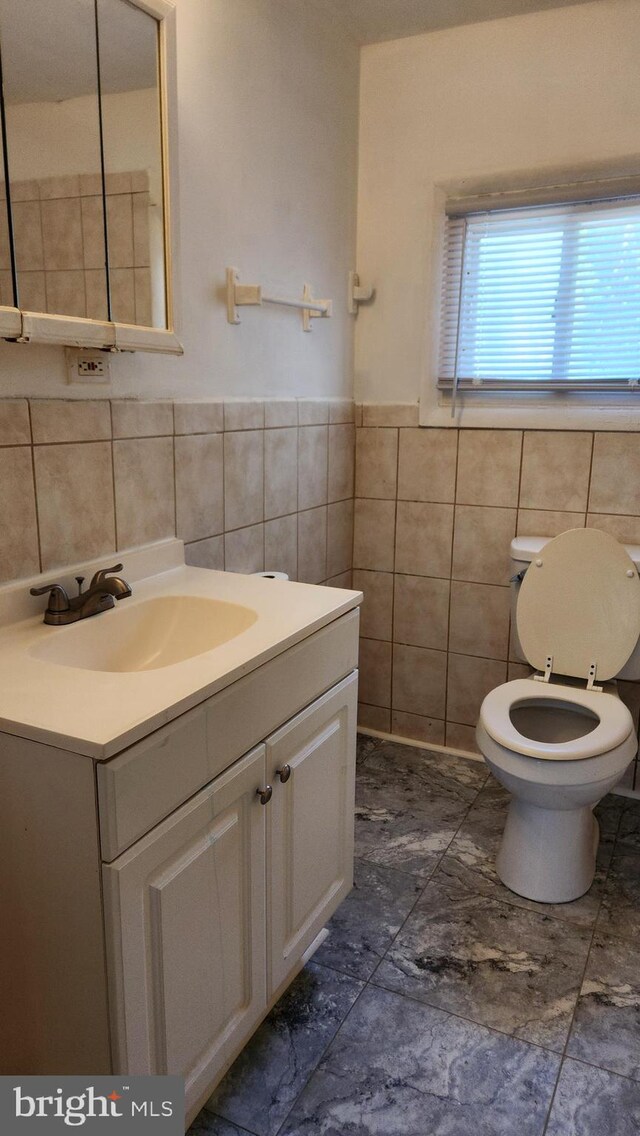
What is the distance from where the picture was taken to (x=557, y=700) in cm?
215

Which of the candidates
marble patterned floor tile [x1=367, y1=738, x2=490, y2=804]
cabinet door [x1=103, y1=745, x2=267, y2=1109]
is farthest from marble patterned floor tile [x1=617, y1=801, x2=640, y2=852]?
cabinet door [x1=103, y1=745, x2=267, y2=1109]

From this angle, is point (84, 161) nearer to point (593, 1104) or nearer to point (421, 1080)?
point (421, 1080)

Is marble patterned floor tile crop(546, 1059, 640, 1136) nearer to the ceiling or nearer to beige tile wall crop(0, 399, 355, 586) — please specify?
beige tile wall crop(0, 399, 355, 586)

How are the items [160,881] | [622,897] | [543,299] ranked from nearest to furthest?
[160,881]
[622,897]
[543,299]

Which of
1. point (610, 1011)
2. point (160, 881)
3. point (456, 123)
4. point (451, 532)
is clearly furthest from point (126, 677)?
point (456, 123)

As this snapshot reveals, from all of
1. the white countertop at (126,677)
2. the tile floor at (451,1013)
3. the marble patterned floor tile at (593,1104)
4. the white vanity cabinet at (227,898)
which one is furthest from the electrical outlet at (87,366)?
the marble patterned floor tile at (593,1104)

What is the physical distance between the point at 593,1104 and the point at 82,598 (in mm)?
1324

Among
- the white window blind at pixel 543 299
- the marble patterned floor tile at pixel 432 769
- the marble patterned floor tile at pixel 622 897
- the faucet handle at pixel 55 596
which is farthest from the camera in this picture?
the marble patterned floor tile at pixel 432 769

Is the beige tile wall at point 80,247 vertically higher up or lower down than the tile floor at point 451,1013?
higher up

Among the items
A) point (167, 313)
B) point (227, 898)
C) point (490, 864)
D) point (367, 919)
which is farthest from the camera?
point (490, 864)

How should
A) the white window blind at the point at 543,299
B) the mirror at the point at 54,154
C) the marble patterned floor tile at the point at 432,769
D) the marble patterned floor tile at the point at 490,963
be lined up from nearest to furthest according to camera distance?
the mirror at the point at 54,154 < the marble patterned floor tile at the point at 490,963 < the white window blind at the point at 543,299 < the marble patterned floor tile at the point at 432,769

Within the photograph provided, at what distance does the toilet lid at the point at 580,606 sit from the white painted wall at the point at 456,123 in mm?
476

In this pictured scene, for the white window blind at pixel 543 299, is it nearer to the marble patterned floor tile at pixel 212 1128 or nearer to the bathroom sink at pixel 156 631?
the bathroom sink at pixel 156 631

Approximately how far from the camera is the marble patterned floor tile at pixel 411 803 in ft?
7.14
